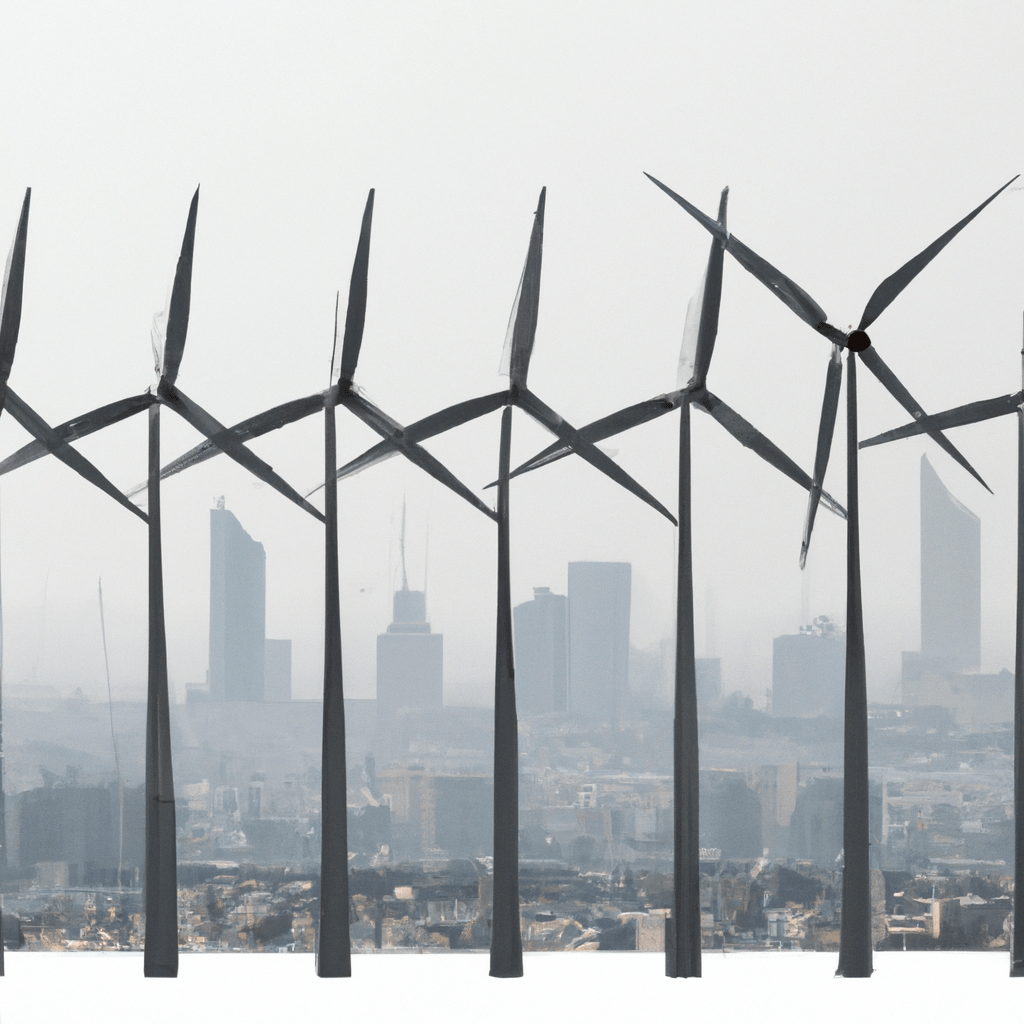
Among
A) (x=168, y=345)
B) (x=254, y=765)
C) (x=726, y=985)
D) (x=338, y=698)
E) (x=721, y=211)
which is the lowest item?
(x=726, y=985)

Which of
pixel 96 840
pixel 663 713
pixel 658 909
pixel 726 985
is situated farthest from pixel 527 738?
pixel 96 840

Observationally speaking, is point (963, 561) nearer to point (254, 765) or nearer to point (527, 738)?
point (527, 738)

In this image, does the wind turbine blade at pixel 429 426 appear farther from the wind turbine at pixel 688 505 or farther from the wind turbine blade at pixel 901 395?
the wind turbine blade at pixel 901 395

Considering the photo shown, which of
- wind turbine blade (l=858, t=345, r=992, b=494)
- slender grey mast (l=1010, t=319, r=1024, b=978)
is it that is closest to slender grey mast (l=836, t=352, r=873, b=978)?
wind turbine blade (l=858, t=345, r=992, b=494)

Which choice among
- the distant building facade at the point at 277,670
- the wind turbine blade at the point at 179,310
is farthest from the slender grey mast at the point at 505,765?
the wind turbine blade at the point at 179,310

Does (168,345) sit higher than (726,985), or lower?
higher

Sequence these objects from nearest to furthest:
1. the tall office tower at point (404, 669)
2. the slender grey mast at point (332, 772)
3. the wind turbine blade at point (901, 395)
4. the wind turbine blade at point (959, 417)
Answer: the slender grey mast at point (332, 772) → the wind turbine blade at point (901, 395) → the wind turbine blade at point (959, 417) → the tall office tower at point (404, 669)

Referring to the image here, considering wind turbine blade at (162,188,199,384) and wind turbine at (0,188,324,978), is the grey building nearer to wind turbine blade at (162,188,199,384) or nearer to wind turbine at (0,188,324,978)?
wind turbine at (0,188,324,978)
